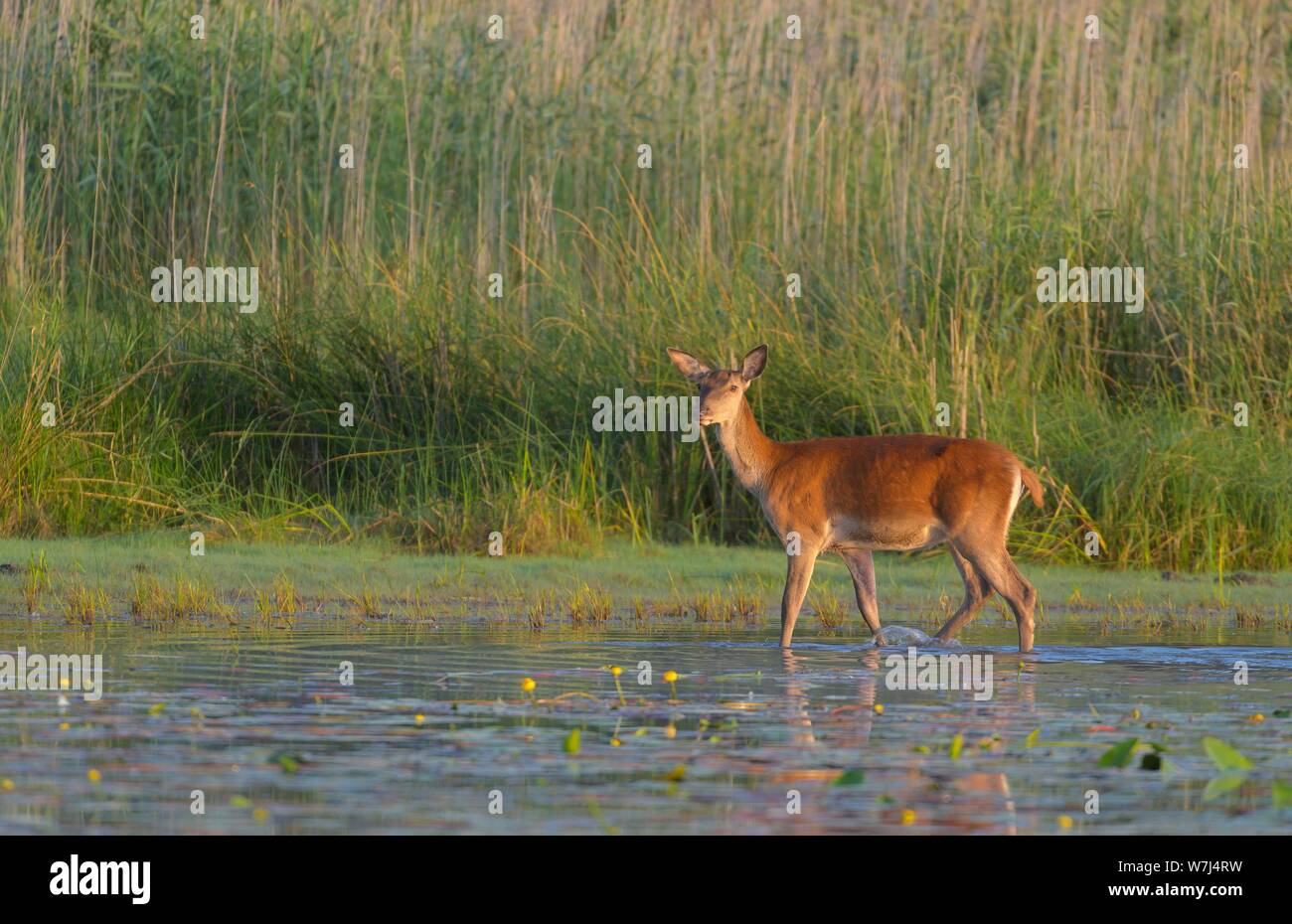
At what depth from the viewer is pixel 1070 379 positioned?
15.7 meters

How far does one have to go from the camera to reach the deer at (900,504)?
39.0 feet

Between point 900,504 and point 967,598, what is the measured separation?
0.60 metres

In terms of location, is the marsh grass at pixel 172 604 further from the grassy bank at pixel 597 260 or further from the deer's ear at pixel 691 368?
the deer's ear at pixel 691 368

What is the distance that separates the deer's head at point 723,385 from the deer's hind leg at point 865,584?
102 centimetres

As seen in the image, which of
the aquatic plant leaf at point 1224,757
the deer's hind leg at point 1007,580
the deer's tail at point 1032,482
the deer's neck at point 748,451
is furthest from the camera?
the deer's neck at point 748,451

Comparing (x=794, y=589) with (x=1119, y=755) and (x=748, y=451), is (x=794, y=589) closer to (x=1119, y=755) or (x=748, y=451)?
(x=748, y=451)

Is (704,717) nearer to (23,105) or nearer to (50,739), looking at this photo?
(50,739)

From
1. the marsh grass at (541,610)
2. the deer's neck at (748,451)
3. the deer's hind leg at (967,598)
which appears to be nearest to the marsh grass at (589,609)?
the marsh grass at (541,610)

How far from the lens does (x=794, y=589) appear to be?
37.8 ft

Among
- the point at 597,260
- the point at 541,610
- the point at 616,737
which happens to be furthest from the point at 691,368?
the point at 616,737

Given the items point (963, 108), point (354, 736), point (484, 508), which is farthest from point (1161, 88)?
point (354, 736)

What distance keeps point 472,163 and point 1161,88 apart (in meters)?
5.64

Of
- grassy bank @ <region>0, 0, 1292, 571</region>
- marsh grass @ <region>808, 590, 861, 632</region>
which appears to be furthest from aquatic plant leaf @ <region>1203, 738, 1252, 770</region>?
grassy bank @ <region>0, 0, 1292, 571</region>

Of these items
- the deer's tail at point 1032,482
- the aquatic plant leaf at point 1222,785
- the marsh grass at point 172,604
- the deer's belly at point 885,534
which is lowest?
the aquatic plant leaf at point 1222,785
